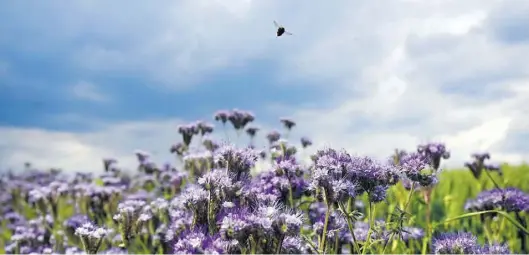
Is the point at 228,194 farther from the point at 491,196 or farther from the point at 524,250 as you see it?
the point at 524,250

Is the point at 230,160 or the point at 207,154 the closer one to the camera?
the point at 230,160

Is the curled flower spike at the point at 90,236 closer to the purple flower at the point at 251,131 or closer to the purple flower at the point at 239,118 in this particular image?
the purple flower at the point at 239,118

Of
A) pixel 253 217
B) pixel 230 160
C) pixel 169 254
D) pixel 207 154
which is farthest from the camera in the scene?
pixel 169 254

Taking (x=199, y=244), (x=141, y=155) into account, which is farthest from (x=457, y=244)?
(x=141, y=155)

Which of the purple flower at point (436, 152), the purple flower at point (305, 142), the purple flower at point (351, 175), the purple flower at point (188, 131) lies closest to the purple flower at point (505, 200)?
the purple flower at point (436, 152)

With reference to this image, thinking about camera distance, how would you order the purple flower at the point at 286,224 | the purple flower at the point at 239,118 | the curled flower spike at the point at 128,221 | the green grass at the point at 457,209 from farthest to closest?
the purple flower at the point at 239,118 → the green grass at the point at 457,209 → the curled flower spike at the point at 128,221 → the purple flower at the point at 286,224

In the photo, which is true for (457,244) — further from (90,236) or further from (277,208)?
(90,236)

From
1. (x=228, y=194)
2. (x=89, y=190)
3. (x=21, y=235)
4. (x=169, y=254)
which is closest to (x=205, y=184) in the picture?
(x=228, y=194)

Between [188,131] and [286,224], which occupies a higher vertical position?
[188,131]

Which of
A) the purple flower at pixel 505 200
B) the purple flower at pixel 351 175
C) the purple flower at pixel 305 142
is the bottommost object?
the purple flower at pixel 351 175
